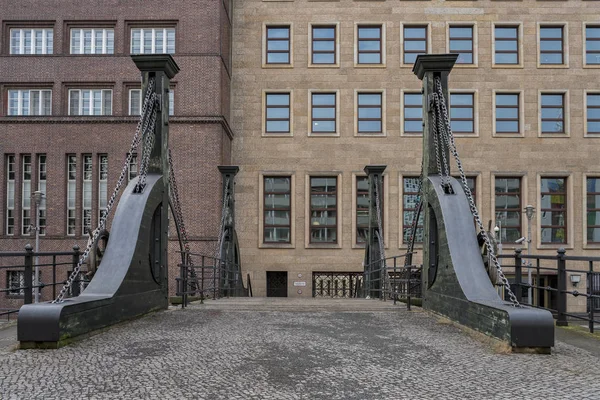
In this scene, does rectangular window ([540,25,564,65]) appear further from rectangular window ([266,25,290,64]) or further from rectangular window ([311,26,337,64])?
rectangular window ([266,25,290,64])

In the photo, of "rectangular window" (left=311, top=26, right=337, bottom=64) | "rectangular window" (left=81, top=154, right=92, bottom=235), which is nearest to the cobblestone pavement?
"rectangular window" (left=81, top=154, right=92, bottom=235)

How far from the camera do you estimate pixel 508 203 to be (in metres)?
30.5

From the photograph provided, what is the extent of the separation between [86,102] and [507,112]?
2176 cm

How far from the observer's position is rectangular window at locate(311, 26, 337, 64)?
31250 mm

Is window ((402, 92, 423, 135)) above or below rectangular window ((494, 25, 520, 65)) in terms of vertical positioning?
below

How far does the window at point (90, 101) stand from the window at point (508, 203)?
20380 millimetres

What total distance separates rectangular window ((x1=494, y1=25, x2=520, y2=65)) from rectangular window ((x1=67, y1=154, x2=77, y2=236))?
22444 mm

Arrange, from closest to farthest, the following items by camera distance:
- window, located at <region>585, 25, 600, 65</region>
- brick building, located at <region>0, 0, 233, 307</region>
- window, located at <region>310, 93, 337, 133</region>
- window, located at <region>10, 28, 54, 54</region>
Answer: brick building, located at <region>0, 0, 233, 307</region>
window, located at <region>10, 28, 54, 54</region>
window, located at <region>585, 25, 600, 65</region>
window, located at <region>310, 93, 337, 133</region>

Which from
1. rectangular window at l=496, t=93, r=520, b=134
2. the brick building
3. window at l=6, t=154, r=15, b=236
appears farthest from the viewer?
rectangular window at l=496, t=93, r=520, b=134

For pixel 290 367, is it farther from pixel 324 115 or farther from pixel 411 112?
pixel 411 112

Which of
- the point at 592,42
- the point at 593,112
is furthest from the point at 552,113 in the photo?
the point at 592,42

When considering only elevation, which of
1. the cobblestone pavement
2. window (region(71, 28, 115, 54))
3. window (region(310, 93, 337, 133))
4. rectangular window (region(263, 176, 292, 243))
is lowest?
the cobblestone pavement

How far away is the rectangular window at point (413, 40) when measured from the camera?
30875mm

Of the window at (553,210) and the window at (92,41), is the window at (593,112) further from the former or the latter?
the window at (92,41)
